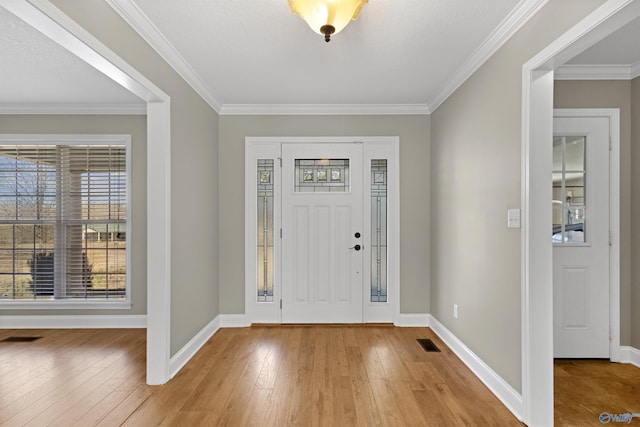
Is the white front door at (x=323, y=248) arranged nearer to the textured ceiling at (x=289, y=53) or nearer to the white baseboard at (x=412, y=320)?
the white baseboard at (x=412, y=320)

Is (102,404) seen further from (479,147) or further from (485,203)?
(479,147)

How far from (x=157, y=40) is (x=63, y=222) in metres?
2.85

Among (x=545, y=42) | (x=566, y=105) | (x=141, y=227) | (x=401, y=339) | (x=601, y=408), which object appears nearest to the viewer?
(x=545, y=42)

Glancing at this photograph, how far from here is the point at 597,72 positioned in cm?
298

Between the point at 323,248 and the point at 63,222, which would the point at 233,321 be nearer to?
the point at 323,248

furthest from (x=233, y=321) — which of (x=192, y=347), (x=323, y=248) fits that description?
(x=323, y=248)

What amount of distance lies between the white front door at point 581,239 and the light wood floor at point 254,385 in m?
1.14

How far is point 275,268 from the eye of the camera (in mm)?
4062

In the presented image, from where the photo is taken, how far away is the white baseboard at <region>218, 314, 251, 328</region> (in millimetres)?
4012

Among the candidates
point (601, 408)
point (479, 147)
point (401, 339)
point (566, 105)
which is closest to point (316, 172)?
point (479, 147)

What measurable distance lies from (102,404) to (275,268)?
2.09m

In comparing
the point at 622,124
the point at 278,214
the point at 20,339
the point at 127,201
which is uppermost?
the point at 622,124

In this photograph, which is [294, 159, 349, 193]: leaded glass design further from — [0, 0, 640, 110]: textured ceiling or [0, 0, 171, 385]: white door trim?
[0, 0, 171, 385]: white door trim
